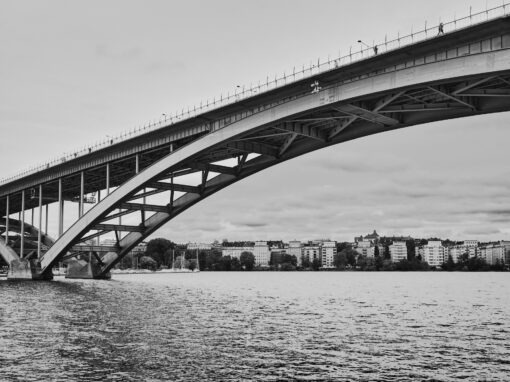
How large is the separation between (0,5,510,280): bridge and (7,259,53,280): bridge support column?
0.12 metres

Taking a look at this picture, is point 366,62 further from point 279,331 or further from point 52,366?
point 52,366

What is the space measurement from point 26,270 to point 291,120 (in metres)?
44.3

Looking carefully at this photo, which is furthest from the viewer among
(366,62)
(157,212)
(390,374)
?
(157,212)

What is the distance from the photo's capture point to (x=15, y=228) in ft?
293

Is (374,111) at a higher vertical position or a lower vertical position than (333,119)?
lower

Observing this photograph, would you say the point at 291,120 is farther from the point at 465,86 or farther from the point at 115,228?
the point at 115,228

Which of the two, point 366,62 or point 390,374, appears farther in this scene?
point 366,62

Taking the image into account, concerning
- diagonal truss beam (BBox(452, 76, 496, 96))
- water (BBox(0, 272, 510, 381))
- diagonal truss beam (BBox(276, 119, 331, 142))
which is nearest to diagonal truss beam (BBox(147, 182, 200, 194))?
diagonal truss beam (BBox(276, 119, 331, 142))

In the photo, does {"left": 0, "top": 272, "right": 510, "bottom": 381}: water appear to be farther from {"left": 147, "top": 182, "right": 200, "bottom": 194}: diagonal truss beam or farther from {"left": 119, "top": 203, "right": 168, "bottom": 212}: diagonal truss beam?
{"left": 119, "top": 203, "right": 168, "bottom": 212}: diagonal truss beam

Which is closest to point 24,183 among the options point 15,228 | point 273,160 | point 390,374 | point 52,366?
point 15,228

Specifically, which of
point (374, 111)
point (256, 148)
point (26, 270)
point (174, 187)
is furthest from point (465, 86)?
point (26, 270)

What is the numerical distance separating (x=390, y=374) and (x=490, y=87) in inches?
805

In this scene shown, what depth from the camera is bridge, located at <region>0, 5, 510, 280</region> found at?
28.6 m

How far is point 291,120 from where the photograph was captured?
39.5 meters
